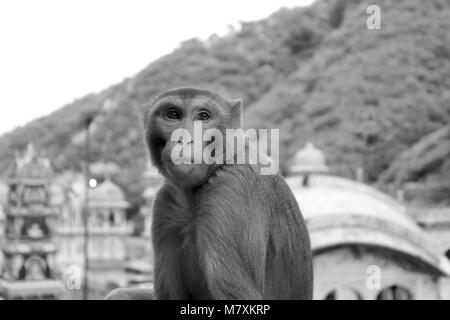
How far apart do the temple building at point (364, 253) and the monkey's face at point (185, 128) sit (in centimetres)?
Result: 508

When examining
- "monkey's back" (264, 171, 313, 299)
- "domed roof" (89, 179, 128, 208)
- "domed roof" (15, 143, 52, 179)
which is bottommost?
→ "monkey's back" (264, 171, 313, 299)

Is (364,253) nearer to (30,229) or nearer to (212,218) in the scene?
(212,218)

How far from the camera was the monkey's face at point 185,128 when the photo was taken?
2.06 meters

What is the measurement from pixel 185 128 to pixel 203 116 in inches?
2.8

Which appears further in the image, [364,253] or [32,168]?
[32,168]

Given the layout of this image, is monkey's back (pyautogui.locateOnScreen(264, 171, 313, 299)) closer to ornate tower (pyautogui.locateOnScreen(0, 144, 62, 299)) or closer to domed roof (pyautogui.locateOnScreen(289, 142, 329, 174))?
ornate tower (pyautogui.locateOnScreen(0, 144, 62, 299))

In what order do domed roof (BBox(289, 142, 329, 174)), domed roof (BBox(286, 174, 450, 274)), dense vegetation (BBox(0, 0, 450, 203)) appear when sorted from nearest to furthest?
domed roof (BBox(286, 174, 450, 274)) < domed roof (BBox(289, 142, 329, 174)) < dense vegetation (BBox(0, 0, 450, 203))

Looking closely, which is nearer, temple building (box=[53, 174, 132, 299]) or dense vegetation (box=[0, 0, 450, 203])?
temple building (box=[53, 174, 132, 299])

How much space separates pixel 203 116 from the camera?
2164 mm

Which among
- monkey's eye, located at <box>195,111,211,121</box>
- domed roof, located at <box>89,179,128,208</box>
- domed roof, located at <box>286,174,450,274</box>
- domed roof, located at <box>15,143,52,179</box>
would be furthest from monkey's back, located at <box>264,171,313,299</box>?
domed roof, located at <box>89,179,128,208</box>

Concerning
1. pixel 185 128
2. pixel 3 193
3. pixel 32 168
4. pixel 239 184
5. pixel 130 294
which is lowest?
pixel 130 294

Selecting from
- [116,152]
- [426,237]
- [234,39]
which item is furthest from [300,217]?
[234,39]

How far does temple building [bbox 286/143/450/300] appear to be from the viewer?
733cm

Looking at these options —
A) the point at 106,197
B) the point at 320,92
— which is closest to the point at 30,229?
the point at 106,197
